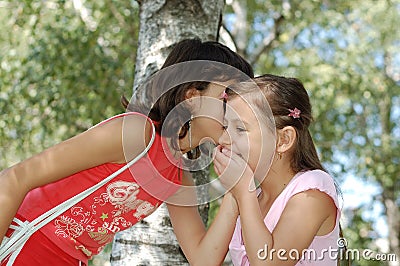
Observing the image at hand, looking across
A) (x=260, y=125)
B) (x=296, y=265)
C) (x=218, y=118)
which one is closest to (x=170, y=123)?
(x=218, y=118)

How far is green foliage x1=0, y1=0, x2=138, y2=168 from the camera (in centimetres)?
779

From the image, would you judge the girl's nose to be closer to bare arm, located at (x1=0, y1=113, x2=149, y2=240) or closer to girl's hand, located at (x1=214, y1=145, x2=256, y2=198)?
girl's hand, located at (x1=214, y1=145, x2=256, y2=198)

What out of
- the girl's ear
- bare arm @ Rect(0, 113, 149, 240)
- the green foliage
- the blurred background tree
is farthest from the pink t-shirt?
the green foliage

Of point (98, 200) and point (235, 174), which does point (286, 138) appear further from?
A: point (98, 200)

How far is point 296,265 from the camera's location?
239 centimetres

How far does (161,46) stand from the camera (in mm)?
3316

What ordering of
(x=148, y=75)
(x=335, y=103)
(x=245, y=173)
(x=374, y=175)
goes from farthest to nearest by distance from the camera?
(x=374, y=175)
(x=335, y=103)
(x=148, y=75)
(x=245, y=173)

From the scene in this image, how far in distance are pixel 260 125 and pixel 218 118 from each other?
192 millimetres

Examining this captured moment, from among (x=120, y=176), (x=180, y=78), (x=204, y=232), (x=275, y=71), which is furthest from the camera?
(x=275, y=71)

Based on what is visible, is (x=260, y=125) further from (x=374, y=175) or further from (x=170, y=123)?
(x=374, y=175)

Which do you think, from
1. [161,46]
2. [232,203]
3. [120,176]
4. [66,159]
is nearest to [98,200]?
[120,176]

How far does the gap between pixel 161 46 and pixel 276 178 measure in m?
1.06

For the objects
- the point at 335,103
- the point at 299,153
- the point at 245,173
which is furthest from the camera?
the point at 335,103

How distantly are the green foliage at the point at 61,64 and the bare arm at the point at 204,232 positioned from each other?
5137 millimetres
